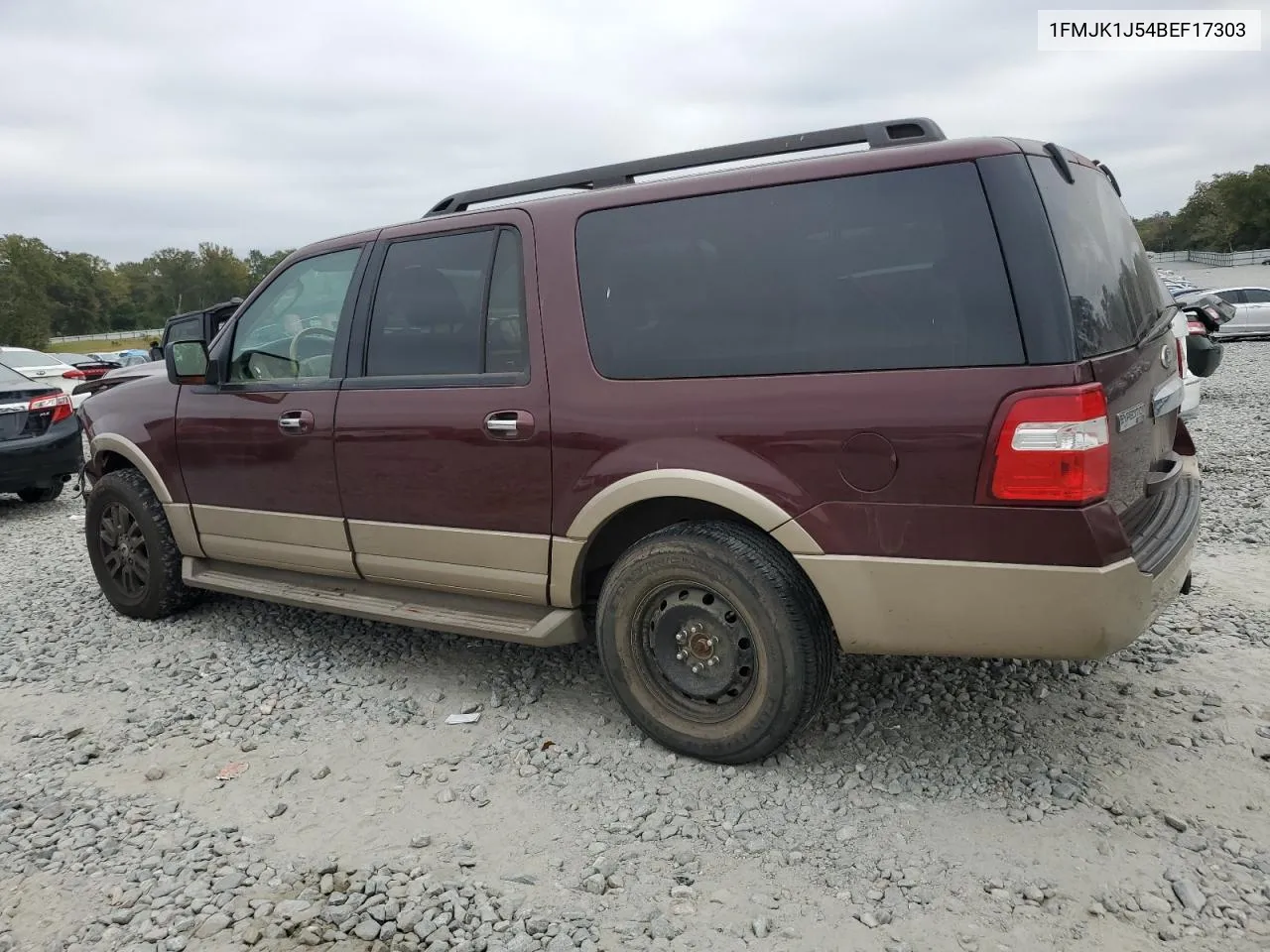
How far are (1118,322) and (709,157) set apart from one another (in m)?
1.47

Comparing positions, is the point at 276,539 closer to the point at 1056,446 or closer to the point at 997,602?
the point at 997,602

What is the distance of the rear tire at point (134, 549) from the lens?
4.77 metres

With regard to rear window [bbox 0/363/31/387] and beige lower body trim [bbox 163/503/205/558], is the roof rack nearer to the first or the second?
beige lower body trim [bbox 163/503/205/558]

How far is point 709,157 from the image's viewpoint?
3314 millimetres

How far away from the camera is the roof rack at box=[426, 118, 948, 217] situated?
2.97m

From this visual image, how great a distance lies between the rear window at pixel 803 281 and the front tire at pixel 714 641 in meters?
0.59

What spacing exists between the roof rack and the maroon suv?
13 millimetres

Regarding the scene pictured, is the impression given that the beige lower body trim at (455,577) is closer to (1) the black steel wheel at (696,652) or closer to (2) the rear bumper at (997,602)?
(1) the black steel wheel at (696,652)

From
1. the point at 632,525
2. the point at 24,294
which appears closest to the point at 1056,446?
the point at 632,525

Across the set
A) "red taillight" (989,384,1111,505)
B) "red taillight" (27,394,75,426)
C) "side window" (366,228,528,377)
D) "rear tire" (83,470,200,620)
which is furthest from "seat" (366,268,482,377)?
"red taillight" (27,394,75,426)

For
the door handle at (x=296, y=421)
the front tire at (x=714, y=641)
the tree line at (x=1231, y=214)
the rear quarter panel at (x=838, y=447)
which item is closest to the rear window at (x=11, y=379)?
the door handle at (x=296, y=421)

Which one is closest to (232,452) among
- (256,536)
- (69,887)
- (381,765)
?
(256,536)

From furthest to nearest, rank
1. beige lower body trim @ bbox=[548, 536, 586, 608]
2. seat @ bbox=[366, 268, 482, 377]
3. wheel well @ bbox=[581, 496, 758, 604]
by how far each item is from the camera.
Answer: seat @ bbox=[366, 268, 482, 377] → beige lower body trim @ bbox=[548, 536, 586, 608] → wheel well @ bbox=[581, 496, 758, 604]

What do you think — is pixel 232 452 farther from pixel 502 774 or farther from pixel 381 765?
pixel 502 774
